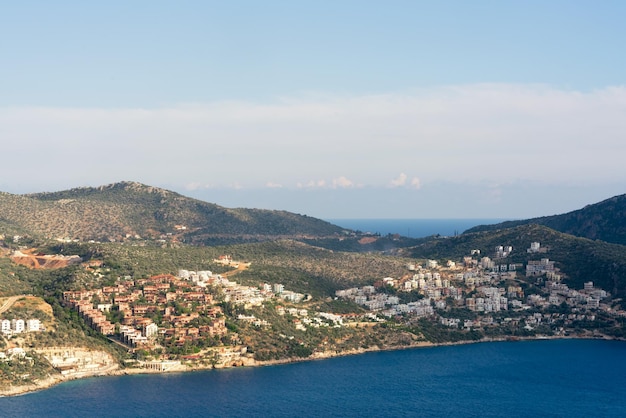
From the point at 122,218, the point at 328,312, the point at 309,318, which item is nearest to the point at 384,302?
the point at 328,312

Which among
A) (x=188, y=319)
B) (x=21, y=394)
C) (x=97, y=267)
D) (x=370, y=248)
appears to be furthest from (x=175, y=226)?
(x=21, y=394)

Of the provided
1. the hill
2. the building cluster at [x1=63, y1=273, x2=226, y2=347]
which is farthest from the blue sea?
the hill

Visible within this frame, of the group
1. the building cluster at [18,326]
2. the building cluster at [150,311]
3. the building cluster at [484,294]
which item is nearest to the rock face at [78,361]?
the building cluster at [18,326]

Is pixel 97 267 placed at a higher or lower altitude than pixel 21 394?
higher

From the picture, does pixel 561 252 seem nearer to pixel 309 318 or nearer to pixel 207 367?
pixel 309 318

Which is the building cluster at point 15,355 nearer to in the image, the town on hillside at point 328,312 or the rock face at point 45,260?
the town on hillside at point 328,312

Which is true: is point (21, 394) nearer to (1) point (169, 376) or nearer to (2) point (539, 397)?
(1) point (169, 376)
